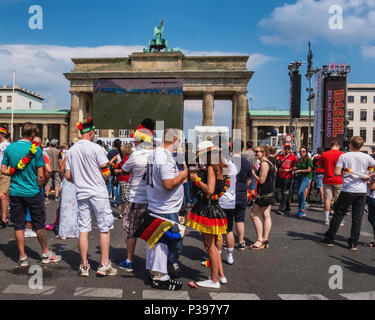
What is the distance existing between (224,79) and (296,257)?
45.7m

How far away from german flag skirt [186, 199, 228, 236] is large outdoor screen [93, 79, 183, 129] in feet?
147

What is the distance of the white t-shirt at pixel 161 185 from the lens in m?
4.08

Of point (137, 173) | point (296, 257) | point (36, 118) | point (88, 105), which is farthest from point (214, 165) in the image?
point (36, 118)

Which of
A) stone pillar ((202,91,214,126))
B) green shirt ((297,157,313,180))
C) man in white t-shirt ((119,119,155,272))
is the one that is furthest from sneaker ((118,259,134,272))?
stone pillar ((202,91,214,126))

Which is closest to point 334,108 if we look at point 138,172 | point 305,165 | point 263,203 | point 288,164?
point 305,165

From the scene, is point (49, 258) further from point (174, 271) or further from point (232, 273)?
point (232, 273)

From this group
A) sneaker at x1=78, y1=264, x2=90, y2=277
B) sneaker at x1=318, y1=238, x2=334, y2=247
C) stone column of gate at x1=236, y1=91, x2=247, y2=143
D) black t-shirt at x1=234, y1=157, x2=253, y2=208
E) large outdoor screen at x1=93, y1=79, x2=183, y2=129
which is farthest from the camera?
large outdoor screen at x1=93, y1=79, x2=183, y2=129

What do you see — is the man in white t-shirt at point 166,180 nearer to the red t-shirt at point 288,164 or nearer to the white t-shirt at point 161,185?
the white t-shirt at point 161,185

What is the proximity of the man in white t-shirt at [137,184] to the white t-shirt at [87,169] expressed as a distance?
43 centimetres

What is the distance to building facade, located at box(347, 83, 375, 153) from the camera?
80562 millimetres

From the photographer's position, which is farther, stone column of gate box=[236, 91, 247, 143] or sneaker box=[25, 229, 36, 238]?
stone column of gate box=[236, 91, 247, 143]

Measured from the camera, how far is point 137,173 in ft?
16.2

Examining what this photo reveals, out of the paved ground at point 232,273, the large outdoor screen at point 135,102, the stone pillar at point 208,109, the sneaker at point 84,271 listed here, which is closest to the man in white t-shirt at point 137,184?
the paved ground at point 232,273

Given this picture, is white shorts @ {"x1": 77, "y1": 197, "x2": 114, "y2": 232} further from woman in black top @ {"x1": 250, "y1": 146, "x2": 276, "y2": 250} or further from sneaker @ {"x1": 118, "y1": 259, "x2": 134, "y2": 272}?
woman in black top @ {"x1": 250, "y1": 146, "x2": 276, "y2": 250}
